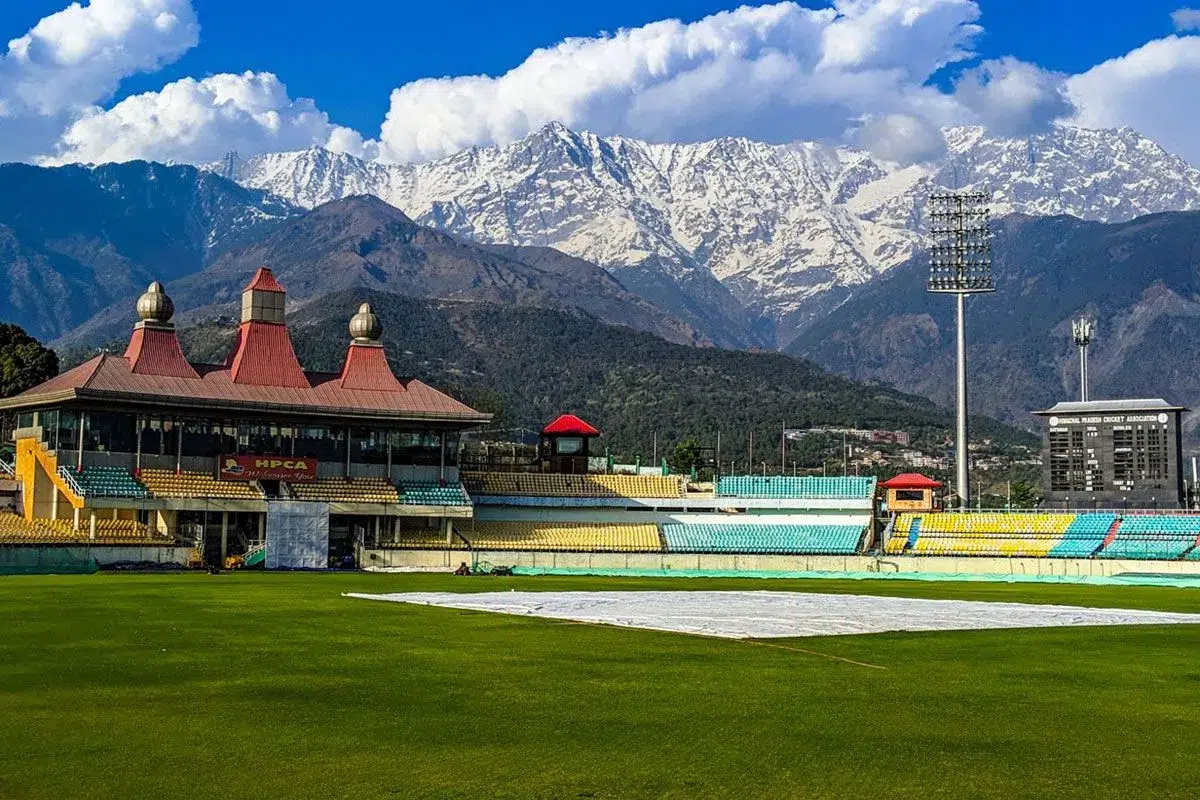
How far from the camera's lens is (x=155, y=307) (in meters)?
80.2

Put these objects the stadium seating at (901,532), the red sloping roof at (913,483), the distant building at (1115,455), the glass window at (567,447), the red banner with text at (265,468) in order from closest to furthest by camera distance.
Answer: the red banner with text at (265,468) < the distant building at (1115,455) < the stadium seating at (901,532) < the glass window at (567,447) < the red sloping roof at (913,483)

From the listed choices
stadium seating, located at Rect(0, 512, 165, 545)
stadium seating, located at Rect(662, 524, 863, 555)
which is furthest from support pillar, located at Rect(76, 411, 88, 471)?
stadium seating, located at Rect(662, 524, 863, 555)

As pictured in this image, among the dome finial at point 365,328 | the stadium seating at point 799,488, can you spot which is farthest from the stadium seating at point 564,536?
the dome finial at point 365,328

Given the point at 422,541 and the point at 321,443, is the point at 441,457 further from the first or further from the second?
the point at 422,541

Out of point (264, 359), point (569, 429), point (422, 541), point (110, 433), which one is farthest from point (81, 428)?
point (569, 429)

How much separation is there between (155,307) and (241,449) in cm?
969

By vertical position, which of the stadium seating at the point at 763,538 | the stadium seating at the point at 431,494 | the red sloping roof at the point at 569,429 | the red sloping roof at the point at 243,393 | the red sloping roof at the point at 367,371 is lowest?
the stadium seating at the point at 763,538

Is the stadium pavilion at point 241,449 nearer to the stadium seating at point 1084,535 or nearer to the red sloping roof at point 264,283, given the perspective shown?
the red sloping roof at point 264,283

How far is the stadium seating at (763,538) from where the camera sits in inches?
3255

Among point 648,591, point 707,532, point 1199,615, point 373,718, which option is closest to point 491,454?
point 707,532

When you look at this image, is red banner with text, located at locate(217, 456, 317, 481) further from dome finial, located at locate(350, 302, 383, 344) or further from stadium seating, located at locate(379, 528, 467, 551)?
dome finial, located at locate(350, 302, 383, 344)

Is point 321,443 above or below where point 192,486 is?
above

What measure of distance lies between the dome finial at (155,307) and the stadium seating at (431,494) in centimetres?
1666

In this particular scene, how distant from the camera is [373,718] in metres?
17.7
